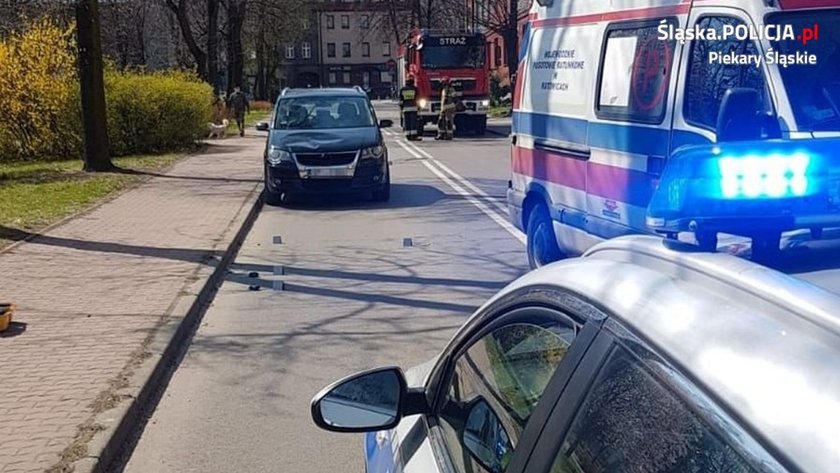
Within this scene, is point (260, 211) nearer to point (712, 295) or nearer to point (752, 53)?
point (752, 53)

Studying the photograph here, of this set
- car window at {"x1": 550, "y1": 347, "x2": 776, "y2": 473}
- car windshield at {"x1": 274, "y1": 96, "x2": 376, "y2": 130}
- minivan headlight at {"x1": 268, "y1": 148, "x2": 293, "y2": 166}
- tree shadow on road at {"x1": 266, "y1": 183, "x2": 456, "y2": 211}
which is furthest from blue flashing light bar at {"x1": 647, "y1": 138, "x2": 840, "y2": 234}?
car windshield at {"x1": 274, "y1": 96, "x2": 376, "y2": 130}

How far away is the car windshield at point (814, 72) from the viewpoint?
575cm

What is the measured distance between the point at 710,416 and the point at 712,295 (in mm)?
262

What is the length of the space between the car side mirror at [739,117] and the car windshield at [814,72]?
1.91 m

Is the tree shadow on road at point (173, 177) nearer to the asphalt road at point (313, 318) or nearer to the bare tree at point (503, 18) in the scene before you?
the asphalt road at point (313, 318)

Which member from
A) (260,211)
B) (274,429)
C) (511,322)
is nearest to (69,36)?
(260,211)

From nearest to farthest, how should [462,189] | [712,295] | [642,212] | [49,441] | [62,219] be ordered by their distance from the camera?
[712,295], [49,441], [642,212], [62,219], [462,189]

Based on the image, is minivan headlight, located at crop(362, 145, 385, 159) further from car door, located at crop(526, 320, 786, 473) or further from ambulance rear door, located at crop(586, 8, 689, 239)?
car door, located at crop(526, 320, 786, 473)

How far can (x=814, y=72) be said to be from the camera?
584 cm

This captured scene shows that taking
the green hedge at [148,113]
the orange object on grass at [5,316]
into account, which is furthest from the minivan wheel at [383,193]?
the green hedge at [148,113]

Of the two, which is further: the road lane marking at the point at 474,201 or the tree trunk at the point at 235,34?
the tree trunk at the point at 235,34

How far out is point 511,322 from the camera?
7.37 ft

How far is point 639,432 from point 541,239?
23.3ft

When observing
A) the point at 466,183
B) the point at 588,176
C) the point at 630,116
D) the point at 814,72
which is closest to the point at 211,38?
the point at 466,183
